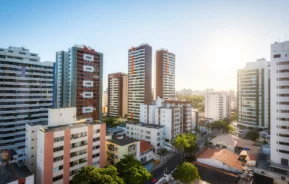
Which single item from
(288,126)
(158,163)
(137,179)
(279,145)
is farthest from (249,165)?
(137,179)

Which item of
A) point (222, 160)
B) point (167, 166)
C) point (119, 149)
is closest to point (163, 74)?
point (167, 166)

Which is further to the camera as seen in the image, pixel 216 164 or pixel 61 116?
pixel 216 164

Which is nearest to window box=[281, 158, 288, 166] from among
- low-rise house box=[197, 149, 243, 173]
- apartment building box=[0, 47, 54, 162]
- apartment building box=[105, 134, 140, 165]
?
low-rise house box=[197, 149, 243, 173]

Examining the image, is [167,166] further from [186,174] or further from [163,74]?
[163,74]

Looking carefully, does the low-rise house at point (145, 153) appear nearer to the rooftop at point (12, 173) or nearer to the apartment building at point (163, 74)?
the rooftop at point (12, 173)

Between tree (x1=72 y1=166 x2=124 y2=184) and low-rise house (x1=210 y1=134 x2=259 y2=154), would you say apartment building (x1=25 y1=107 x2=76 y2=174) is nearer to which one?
tree (x1=72 y1=166 x2=124 y2=184)

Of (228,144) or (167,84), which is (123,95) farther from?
(228,144)

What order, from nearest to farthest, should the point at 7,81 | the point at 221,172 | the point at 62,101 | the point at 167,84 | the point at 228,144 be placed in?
the point at 221,172
the point at 7,81
the point at 228,144
the point at 62,101
the point at 167,84
